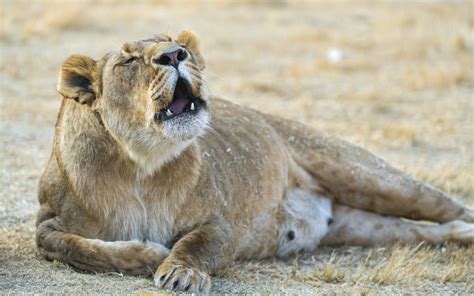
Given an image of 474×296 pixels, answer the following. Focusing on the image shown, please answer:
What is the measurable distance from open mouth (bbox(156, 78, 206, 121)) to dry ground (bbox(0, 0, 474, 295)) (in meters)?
0.82

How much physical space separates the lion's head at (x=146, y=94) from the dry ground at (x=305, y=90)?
666 mm

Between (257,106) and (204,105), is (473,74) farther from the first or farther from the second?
(204,105)

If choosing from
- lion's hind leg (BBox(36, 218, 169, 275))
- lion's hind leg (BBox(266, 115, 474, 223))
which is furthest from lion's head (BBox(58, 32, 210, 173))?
lion's hind leg (BBox(266, 115, 474, 223))

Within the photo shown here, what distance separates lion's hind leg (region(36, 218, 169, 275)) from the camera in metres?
4.88

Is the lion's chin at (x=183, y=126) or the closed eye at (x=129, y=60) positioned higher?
the closed eye at (x=129, y=60)

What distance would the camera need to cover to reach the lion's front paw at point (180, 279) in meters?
4.67

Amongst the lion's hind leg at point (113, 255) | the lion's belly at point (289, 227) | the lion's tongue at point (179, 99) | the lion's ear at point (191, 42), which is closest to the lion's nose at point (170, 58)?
the lion's tongue at point (179, 99)

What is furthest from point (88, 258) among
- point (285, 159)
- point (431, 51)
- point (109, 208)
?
point (431, 51)

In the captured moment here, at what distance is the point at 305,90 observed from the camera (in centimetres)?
1147

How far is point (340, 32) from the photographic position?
14.8 meters

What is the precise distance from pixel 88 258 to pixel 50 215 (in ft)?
1.21

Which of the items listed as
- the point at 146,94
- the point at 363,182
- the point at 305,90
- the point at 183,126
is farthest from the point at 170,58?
the point at 305,90

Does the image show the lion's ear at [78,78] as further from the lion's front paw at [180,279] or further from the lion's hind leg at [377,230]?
the lion's hind leg at [377,230]

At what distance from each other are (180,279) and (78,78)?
115 cm
